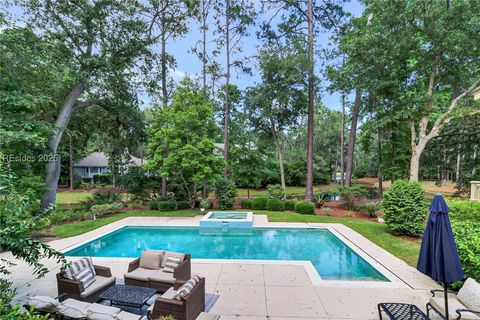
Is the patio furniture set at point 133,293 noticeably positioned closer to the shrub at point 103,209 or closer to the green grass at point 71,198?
the shrub at point 103,209

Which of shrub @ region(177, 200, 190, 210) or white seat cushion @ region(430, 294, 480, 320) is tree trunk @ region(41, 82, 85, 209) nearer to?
shrub @ region(177, 200, 190, 210)

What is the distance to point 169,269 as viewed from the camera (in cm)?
597

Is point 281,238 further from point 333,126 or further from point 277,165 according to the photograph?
point 333,126

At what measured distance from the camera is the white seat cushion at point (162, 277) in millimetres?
5520

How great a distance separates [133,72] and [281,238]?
1486 cm

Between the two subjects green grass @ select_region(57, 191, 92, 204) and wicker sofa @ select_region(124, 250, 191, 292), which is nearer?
wicker sofa @ select_region(124, 250, 191, 292)

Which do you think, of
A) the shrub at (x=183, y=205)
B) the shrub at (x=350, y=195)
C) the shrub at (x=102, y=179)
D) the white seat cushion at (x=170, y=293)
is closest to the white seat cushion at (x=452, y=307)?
the white seat cushion at (x=170, y=293)

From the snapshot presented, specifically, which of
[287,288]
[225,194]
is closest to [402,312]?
[287,288]

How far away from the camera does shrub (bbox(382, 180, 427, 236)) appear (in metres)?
9.77

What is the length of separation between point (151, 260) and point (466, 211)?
9522 millimetres

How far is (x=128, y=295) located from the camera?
4934 mm

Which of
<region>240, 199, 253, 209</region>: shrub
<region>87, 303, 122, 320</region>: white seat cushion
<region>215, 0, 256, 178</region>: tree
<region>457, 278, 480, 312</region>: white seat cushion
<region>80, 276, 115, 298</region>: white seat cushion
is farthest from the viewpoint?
<region>215, 0, 256, 178</region>: tree

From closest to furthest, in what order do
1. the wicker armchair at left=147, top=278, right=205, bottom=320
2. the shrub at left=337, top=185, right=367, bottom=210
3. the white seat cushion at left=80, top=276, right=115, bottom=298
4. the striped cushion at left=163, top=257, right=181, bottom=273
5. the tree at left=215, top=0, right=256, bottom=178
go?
the wicker armchair at left=147, top=278, right=205, bottom=320, the white seat cushion at left=80, top=276, right=115, bottom=298, the striped cushion at left=163, top=257, right=181, bottom=273, the shrub at left=337, top=185, right=367, bottom=210, the tree at left=215, top=0, right=256, bottom=178

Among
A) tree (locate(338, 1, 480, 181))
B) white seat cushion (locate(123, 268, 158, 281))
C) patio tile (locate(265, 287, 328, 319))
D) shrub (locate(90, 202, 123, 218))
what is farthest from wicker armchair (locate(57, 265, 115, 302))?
tree (locate(338, 1, 480, 181))
